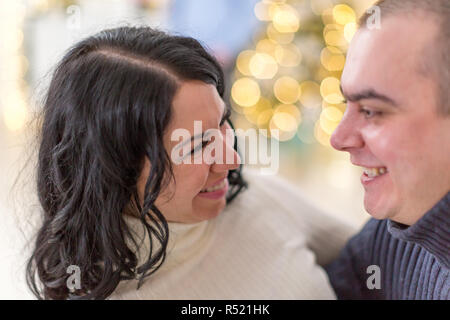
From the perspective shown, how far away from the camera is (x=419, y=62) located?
2.52 ft

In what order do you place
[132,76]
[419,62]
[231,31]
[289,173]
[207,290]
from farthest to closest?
[289,173] < [231,31] < [207,290] < [132,76] < [419,62]

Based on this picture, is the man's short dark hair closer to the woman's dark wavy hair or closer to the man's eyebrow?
the man's eyebrow

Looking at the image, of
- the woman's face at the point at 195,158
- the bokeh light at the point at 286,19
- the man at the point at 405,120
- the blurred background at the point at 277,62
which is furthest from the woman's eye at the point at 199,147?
the bokeh light at the point at 286,19

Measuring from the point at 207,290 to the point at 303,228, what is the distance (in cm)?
30

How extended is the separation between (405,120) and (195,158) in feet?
1.22

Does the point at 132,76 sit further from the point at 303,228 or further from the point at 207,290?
the point at 303,228

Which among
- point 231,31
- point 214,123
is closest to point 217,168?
point 214,123

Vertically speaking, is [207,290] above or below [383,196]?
below

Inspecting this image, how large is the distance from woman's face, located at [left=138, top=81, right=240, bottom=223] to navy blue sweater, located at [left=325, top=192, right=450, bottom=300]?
337 mm

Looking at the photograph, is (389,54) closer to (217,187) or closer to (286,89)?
(217,187)

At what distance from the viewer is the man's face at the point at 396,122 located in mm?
776

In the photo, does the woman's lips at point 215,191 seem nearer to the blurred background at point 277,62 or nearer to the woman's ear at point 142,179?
the woman's ear at point 142,179

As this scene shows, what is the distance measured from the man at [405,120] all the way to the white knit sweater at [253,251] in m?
0.31

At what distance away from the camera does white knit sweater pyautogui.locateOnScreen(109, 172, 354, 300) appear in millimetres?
1069
